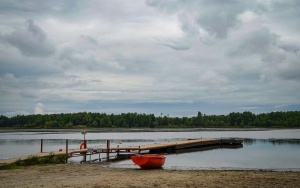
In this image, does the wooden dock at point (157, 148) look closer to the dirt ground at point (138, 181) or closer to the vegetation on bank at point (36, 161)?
the vegetation on bank at point (36, 161)

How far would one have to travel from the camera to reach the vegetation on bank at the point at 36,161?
2449cm

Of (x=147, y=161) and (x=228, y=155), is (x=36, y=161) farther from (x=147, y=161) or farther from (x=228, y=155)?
(x=228, y=155)

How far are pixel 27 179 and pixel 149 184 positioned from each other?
597 cm

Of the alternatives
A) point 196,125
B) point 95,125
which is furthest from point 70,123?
point 196,125

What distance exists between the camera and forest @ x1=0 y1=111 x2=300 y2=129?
16900cm

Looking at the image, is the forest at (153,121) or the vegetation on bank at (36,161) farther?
the forest at (153,121)

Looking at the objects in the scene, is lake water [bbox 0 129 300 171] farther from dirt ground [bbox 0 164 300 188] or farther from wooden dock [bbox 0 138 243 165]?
dirt ground [bbox 0 164 300 188]

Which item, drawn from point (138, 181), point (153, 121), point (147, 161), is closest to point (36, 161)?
point (147, 161)

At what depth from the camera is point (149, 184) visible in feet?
55.8

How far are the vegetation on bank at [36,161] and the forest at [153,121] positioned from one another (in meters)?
138

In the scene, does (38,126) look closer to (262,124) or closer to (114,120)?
(114,120)

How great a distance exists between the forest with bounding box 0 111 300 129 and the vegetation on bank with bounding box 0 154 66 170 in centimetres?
13783

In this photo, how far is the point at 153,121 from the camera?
577 ft

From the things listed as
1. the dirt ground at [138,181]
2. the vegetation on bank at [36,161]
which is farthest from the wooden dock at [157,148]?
the dirt ground at [138,181]
